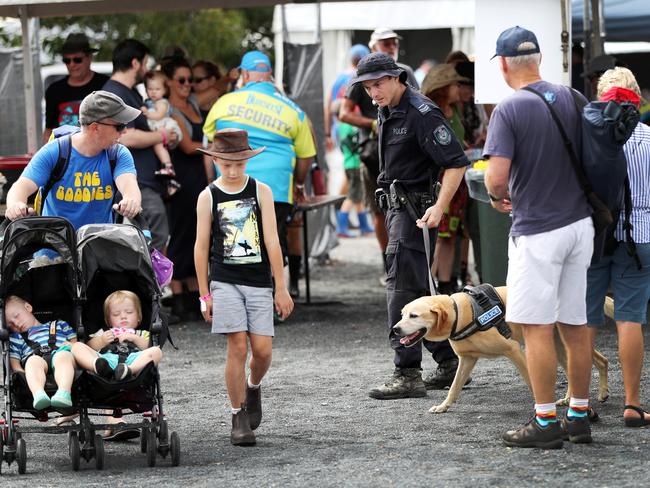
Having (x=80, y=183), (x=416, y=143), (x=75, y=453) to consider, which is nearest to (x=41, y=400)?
(x=75, y=453)

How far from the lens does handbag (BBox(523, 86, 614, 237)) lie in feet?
19.7

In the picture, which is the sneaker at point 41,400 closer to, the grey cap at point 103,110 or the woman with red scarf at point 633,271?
the grey cap at point 103,110

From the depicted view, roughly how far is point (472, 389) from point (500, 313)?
102 cm

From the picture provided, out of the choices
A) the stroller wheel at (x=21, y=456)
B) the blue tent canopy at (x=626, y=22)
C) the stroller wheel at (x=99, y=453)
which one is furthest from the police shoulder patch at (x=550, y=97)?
the blue tent canopy at (x=626, y=22)

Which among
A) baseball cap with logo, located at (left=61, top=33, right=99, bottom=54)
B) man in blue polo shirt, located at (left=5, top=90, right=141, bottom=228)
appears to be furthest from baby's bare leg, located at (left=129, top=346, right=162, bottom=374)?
baseball cap with logo, located at (left=61, top=33, right=99, bottom=54)

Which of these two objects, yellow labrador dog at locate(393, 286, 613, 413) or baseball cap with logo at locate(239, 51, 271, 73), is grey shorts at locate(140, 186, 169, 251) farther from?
yellow labrador dog at locate(393, 286, 613, 413)

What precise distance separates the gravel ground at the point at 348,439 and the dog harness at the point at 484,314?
46cm

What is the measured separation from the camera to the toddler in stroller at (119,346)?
6.06 meters

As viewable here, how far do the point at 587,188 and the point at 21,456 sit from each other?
2.94 metres

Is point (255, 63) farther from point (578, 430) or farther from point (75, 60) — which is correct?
point (578, 430)

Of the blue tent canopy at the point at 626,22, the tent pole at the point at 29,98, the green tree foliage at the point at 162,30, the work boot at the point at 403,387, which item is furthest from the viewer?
the green tree foliage at the point at 162,30

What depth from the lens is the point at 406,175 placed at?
767cm

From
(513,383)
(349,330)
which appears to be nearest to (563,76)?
(513,383)

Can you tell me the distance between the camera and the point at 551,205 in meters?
6.04
